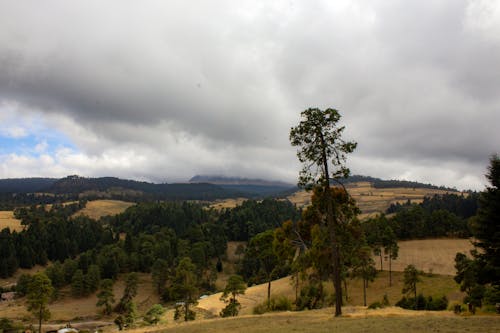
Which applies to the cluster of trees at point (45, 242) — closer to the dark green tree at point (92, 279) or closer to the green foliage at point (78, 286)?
the green foliage at point (78, 286)

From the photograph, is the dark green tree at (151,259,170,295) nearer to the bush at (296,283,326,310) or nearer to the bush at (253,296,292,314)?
the bush at (296,283,326,310)

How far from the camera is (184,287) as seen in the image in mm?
54000

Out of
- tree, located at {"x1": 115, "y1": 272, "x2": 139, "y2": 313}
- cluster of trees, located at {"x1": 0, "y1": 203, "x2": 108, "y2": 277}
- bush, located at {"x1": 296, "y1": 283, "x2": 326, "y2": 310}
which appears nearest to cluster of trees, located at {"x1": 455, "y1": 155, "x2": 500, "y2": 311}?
bush, located at {"x1": 296, "y1": 283, "x2": 326, "y2": 310}

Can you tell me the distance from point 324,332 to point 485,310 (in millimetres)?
13539

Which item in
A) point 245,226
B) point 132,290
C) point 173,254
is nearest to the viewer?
point 132,290

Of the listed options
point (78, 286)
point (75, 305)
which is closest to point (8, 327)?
point (75, 305)

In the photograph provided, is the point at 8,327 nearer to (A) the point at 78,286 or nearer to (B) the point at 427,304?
(A) the point at 78,286

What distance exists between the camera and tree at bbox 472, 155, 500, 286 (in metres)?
23.2

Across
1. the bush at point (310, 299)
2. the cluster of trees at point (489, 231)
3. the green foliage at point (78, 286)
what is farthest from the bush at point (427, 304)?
the green foliage at point (78, 286)

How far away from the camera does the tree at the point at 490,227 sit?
23.2 m

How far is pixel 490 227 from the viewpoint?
23.5m

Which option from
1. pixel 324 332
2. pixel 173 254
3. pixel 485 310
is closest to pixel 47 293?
pixel 324 332

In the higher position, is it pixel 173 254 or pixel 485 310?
pixel 485 310

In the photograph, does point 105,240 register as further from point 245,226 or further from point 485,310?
point 485,310
